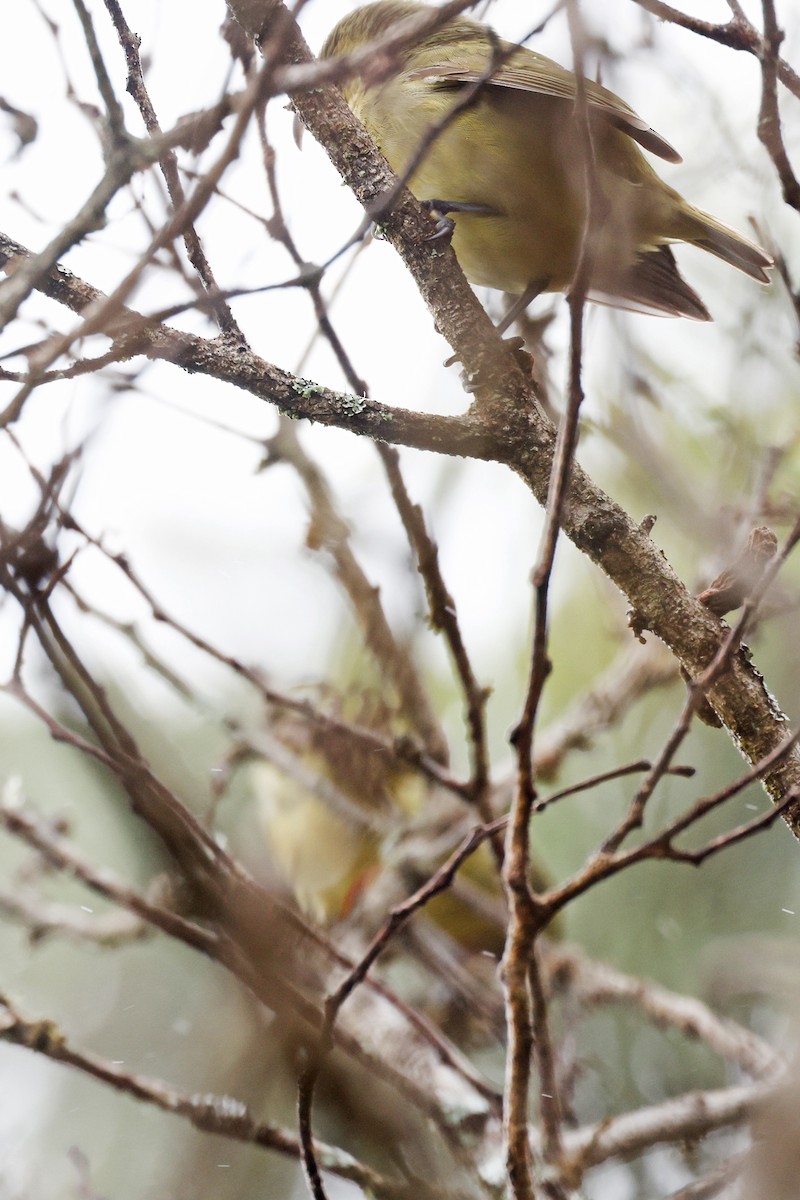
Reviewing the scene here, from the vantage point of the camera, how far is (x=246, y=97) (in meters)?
0.78

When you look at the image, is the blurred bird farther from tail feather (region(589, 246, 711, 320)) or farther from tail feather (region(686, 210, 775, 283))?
tail feather (region(686, 210, 775, 283))

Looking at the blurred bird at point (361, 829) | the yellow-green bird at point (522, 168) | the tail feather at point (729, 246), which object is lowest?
the blurred bird at point (361, 829)

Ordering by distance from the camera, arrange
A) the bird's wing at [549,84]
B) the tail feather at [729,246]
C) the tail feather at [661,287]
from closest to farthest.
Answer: the bird's wing at [549,84] → the tail feather at [729,246] → the tail feather at [661,287]

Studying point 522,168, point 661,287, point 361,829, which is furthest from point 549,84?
point 361,829

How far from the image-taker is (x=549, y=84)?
213cm

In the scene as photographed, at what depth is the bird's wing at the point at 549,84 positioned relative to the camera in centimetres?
205

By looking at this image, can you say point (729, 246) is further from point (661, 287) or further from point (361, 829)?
point (361, 829)

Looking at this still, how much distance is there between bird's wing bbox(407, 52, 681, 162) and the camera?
205 centimetres

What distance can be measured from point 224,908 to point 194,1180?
2.49ft

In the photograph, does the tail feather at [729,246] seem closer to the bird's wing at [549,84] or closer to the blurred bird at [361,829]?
the bird's wing at [549,84]

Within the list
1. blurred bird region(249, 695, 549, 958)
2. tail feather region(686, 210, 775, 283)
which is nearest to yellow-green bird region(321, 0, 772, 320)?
tail feather region(686, 210, 775, 283)

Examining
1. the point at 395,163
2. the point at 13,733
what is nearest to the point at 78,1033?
the point at 13,733

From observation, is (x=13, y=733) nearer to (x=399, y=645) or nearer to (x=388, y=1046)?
(x=399, y=645)

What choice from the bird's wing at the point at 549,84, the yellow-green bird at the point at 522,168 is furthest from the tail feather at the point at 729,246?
the bird's wing at the point at 549,84
